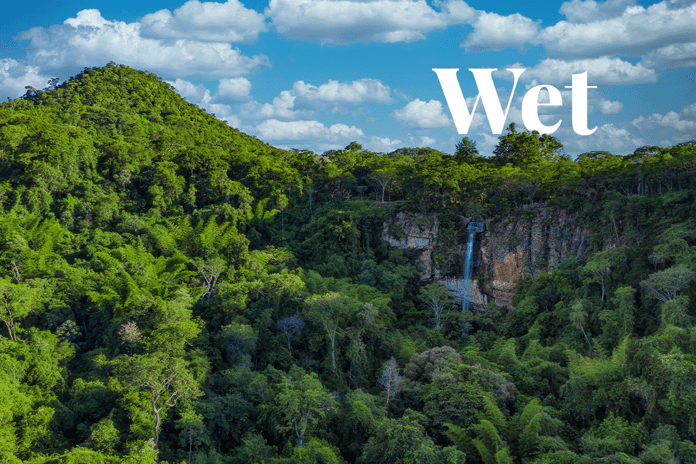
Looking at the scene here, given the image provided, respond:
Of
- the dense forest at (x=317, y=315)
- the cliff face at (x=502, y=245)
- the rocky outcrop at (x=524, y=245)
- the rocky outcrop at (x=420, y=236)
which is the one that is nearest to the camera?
the dense forest at (x=317, y=315)

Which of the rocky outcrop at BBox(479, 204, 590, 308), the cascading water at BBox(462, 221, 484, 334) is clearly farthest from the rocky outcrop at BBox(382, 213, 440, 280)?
the rocky outcrop at BBox(479, 204, 590, 308)

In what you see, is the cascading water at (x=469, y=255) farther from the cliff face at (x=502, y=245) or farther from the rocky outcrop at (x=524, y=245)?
the rocky outcrop at (x=524, y=245)

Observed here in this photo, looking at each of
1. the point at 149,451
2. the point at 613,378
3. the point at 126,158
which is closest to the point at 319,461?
the point at 149,451

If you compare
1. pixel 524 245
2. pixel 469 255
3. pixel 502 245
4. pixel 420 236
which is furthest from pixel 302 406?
pixel 524 245

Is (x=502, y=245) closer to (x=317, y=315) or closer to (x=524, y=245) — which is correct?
(x=524, y=245)

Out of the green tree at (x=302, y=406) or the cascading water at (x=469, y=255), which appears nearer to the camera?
the green tree at (x=302, y=406)

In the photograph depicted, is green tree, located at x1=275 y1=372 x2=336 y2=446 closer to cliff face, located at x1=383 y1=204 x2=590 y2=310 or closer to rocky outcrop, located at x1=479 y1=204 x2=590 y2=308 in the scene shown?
cliff face, located at x1=383 y1=204 x2=590 y2=310

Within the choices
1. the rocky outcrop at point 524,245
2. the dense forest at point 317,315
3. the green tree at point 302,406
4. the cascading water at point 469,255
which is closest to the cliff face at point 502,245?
the rocky outcrop at point 524,245
